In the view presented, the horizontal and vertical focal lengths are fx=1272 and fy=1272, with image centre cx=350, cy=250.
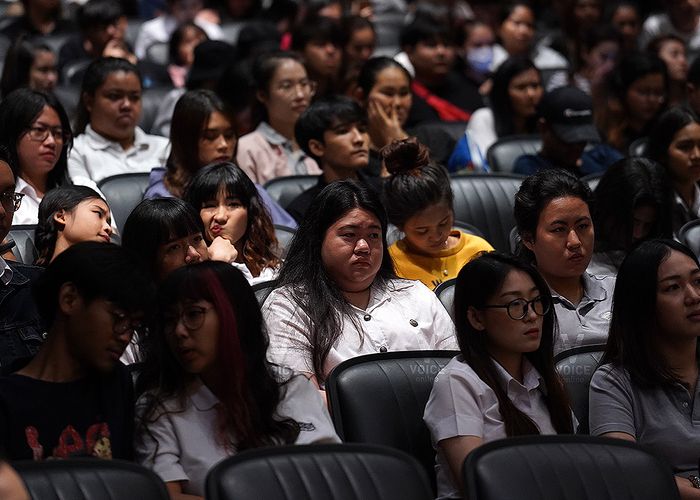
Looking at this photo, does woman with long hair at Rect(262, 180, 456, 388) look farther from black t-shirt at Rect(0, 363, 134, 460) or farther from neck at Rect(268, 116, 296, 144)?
neck at Rect(268, 116, 296, 144)

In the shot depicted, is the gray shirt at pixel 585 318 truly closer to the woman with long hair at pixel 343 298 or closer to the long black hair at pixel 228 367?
the woman with long hair at pixel 343 298

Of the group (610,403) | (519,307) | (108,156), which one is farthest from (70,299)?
(108,156)

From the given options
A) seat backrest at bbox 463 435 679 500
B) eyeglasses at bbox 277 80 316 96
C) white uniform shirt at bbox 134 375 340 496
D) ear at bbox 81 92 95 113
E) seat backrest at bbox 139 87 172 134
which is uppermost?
ear at bbox 81 92 95 113

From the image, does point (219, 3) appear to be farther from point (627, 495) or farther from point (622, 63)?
point (627, 495)

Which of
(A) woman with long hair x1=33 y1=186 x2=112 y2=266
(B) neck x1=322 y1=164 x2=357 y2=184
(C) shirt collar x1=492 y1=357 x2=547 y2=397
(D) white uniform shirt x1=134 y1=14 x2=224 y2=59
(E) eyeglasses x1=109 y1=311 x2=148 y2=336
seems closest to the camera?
(E) eyeglasses x1=109 y1=311 x2=148 y2=336

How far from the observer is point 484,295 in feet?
9.93

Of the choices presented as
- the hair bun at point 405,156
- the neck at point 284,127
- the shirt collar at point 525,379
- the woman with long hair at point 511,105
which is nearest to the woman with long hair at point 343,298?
the shirt collar at point 525,379

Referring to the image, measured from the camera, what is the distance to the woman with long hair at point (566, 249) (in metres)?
3.60

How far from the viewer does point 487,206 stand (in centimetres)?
475

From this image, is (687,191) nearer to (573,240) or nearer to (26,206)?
(573,240)

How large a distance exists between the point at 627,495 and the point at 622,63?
3.91 meters

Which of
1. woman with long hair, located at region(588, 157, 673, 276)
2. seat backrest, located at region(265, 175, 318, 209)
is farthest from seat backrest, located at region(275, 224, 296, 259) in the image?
woman with long hair, located at region(588, 157, 673, 276)

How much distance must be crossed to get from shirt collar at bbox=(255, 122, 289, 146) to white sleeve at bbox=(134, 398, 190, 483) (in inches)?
104

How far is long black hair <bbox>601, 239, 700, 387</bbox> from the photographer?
3.17 meters
